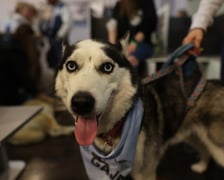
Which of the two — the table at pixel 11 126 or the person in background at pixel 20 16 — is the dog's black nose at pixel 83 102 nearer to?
the table at pixel 11 126

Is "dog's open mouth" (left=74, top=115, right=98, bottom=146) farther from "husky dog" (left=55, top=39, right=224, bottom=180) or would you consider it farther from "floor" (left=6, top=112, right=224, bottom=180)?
"floor" (left=6, top=112, right=224, bottom=180)

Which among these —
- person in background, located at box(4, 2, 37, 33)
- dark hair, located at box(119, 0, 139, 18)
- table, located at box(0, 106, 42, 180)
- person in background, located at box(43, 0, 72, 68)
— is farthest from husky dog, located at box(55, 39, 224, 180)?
person in background, located at box(43, 0, 72, 68)

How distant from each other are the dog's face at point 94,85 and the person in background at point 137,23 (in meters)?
1.68

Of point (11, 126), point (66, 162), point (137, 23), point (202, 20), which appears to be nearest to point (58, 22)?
point (137, 23)

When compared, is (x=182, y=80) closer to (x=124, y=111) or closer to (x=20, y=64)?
(x=124, y=111)

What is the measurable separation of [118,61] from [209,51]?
104 inches

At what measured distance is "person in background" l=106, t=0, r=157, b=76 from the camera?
9.07 feet

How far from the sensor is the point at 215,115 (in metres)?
1.28

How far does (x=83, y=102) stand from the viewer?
0.85 metres

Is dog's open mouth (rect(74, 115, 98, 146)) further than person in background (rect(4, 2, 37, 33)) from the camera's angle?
No

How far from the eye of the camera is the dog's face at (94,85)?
88 cm

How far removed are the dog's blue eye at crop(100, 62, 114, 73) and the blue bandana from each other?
0.22m

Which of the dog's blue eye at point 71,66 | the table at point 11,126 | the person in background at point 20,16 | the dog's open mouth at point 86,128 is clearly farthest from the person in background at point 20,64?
the dog's open mouth at point 86,128

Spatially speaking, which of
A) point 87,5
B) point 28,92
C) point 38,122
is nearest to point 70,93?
point 38,122
